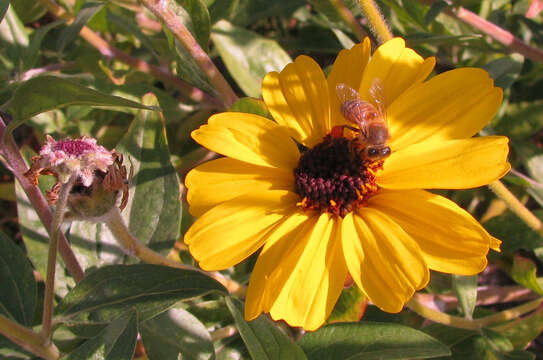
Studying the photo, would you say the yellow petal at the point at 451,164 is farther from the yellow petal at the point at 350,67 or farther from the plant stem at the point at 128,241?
the plant stem at the point at 128,241

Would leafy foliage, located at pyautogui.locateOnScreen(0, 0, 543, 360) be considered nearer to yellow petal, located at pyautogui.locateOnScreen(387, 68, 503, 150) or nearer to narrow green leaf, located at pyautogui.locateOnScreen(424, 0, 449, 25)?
narrow green leaf, located at pyautogui.locateOnScreen(424, 0, 449, 25)

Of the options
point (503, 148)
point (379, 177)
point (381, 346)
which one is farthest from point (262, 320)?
point (503, 148)

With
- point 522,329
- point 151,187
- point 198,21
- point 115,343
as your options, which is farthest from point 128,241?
point 522,329

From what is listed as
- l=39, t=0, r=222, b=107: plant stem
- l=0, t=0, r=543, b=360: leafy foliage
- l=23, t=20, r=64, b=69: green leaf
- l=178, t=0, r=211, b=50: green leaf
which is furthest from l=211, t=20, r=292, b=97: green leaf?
l=23, t=20, r=64, b=69: green leaf

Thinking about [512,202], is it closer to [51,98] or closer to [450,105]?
[450,105]

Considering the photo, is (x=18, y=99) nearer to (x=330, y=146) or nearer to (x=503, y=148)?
(x=330, y=146)

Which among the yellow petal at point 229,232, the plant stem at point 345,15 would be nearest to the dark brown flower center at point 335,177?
A: the yellow petal at point 229,232
